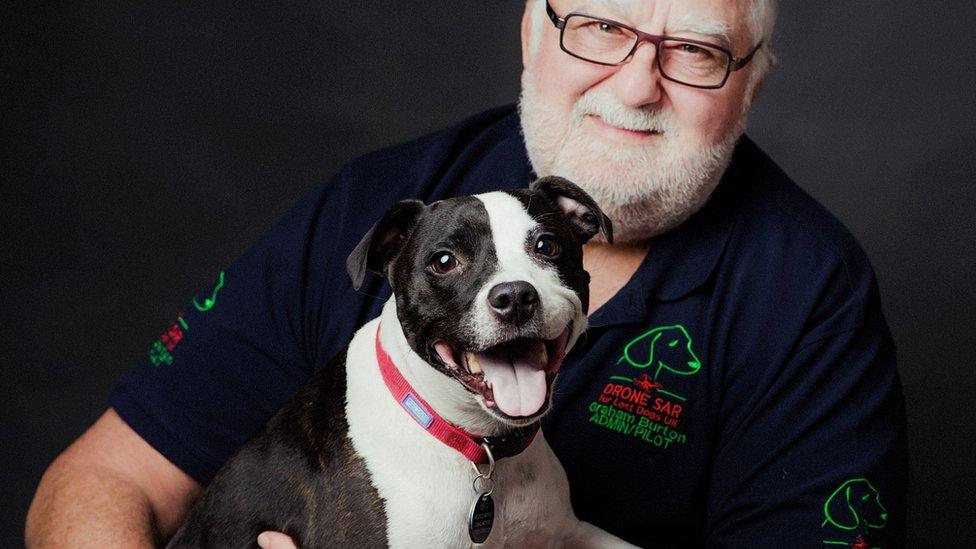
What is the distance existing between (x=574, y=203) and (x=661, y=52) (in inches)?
23.4

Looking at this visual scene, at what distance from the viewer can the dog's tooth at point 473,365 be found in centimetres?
274

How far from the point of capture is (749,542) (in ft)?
11.4

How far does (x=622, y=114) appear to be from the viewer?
3492 millimetres

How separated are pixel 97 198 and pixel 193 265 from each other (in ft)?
1.55

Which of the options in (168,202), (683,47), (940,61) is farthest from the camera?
(168,202)

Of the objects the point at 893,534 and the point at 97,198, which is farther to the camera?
the point at 97,198

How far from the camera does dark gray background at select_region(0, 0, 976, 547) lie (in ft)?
16.6

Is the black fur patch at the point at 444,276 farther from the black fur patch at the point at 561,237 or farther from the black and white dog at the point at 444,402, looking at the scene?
the black fur patch at the point at 561,237

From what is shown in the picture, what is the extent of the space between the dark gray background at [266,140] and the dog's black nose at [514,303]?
110 inches

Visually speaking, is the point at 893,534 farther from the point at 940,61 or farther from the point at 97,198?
the point at 97,198

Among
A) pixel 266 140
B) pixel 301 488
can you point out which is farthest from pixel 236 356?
pixel 266 140

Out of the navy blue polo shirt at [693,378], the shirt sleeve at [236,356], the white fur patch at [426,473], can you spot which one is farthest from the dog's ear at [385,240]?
the shirt sleeve at [236,356]

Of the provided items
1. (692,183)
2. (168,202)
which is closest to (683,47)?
(692,183)

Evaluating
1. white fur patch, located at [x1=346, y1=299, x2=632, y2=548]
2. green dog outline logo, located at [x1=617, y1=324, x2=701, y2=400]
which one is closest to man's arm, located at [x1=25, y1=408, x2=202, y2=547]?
white fur patch, located at [x1=346, y1=299, x2=632, y2=548]
